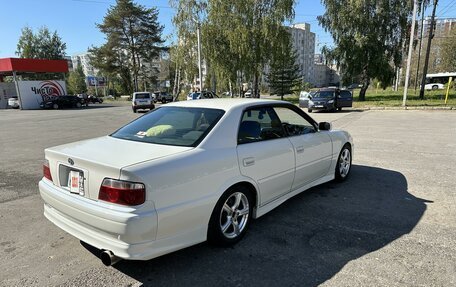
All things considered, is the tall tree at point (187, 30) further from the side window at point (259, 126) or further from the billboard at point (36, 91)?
the side window at point (259, 126)

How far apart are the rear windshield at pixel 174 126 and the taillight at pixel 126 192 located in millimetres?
739

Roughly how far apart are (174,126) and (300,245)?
1.89 m

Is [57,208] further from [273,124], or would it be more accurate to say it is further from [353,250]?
[353,250]

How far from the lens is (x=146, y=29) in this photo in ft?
193

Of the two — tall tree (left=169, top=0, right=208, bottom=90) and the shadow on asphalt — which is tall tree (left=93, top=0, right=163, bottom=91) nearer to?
tall tree (left=169, top=0, right=208, bottom=90)

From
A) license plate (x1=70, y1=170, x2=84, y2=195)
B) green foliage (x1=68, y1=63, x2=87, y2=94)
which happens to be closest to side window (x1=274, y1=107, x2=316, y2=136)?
license plate (x1=70, y1=170, x2=84, y2=195)

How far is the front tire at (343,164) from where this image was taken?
212 inches

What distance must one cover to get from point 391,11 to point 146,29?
43.8 meters

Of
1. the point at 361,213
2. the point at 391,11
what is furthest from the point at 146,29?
the point at 361,213

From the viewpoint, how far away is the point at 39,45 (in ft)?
214

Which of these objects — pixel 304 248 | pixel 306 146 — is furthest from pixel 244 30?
pixel 304 248

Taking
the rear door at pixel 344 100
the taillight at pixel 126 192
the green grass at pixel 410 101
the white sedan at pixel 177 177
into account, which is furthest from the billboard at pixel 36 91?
the taillight at pixel 126 192

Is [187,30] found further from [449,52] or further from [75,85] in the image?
[75,85]

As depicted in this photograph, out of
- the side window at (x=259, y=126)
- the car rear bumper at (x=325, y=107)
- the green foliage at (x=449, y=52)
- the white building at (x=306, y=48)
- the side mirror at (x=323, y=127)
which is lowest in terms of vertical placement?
the car rear bumper at (x=325, y=107)
